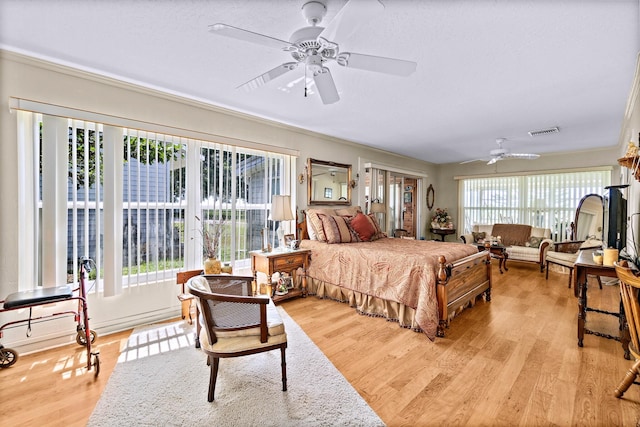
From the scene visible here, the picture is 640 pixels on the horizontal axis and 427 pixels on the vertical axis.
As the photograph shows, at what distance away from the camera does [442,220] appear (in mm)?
7656

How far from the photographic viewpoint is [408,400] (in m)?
1.87

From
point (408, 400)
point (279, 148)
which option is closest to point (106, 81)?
point (279, 148)

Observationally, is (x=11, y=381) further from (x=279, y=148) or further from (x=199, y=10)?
(x=279, y=148)

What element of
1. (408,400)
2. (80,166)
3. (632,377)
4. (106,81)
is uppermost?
(106,81)

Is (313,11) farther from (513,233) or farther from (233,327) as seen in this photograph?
(513,233)

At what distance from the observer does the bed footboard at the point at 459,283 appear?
9.16 feet

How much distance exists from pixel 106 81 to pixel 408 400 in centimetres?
370

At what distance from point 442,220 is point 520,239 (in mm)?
1869

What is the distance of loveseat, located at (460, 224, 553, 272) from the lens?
18.2 ft

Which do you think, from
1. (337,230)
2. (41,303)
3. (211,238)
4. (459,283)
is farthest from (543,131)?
(41,303)

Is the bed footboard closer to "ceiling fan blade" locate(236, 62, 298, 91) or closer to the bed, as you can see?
the bed

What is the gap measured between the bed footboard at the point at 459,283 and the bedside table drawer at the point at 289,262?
177cm

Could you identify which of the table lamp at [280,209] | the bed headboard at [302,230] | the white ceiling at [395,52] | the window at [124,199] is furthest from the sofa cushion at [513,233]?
the window at [124,199]

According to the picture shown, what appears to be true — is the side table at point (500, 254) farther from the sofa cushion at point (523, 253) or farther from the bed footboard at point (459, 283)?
the bed footboard at point (459, 283)
